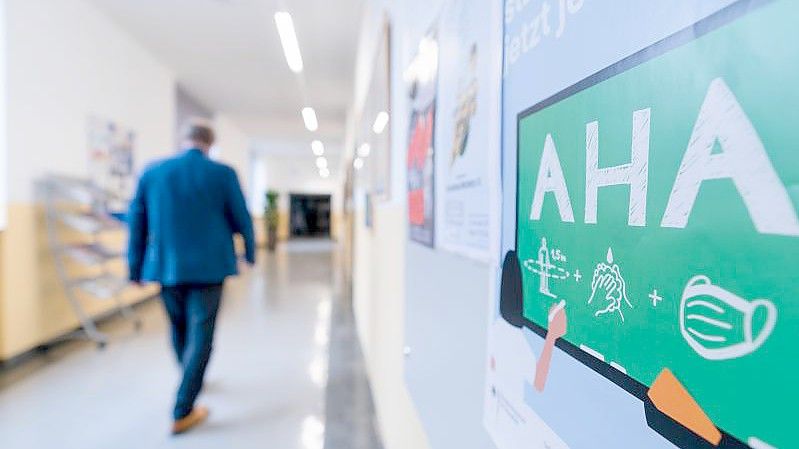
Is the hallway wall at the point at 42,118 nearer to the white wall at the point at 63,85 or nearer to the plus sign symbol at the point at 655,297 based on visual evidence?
the white wall at the point at 63,85

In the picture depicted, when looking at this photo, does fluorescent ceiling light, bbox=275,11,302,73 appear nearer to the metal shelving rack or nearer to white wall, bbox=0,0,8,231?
white wall, bbox=0,0,8,231

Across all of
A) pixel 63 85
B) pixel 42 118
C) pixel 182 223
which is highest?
pixel 63 85

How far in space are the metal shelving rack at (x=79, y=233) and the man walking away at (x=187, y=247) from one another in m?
1.74

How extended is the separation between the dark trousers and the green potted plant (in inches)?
415

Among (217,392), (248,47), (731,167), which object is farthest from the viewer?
(248,47)

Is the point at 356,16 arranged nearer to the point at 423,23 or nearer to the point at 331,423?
the point at 423,23

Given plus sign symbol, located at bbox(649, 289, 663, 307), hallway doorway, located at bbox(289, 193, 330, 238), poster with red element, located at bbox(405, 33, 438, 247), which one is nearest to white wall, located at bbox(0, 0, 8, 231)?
poster with red element, located at bbox(405, 33, 438, 247)

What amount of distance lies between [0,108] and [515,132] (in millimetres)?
3869

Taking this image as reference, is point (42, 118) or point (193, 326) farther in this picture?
point (42, 118)

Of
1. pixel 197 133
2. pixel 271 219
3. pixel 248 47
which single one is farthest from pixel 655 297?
pixel 271 219

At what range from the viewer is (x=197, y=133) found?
2.29 m

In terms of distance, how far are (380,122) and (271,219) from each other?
1090 centimetres

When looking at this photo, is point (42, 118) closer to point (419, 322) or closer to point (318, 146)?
point (419, 322)

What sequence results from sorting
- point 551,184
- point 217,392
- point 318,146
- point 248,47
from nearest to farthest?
point 551,184 < point 217,392 < point 248,47 < point 318,146
